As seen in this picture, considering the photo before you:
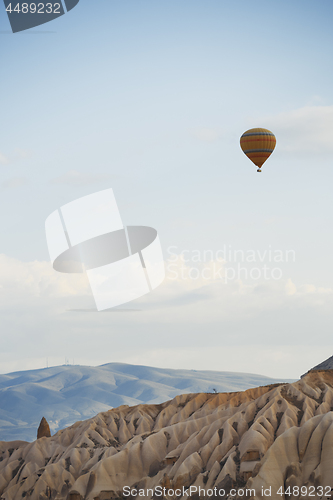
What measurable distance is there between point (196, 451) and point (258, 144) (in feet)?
169

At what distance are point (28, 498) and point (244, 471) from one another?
40392 millimetres

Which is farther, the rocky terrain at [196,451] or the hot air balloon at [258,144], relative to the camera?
the hot air balloon at [258,144]

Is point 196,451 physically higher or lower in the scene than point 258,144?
lower

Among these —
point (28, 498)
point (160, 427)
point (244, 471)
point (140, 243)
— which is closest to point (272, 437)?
point (244, 471)

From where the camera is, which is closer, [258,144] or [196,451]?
[196,451]

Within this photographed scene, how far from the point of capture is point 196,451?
342 ft

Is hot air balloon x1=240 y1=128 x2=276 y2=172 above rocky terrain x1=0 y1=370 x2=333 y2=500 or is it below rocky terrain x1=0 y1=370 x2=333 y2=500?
above

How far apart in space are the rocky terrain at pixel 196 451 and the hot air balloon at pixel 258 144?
39.9m

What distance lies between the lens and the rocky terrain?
89125 mm

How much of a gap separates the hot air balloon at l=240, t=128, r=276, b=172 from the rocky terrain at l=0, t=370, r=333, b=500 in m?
39.9

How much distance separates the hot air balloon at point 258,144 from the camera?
106 m

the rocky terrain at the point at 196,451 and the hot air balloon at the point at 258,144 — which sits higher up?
the hot air balloon at the point at 258,144

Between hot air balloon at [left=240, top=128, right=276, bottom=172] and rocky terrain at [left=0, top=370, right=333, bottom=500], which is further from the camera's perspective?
hot air balloon at [left=240, top=128, right=276, bottom=172]

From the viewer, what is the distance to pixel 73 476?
110125mm
